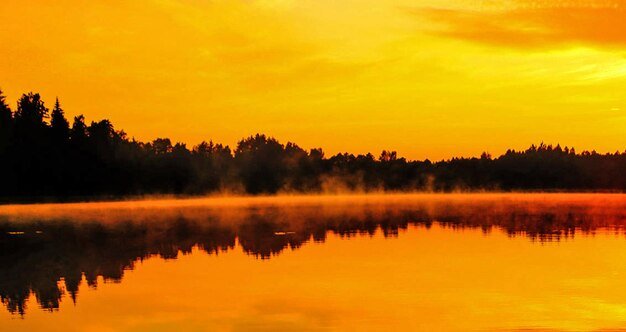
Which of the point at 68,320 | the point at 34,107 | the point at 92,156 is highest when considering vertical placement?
the point at 34,107

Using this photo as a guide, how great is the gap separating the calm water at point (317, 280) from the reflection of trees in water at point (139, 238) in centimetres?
18

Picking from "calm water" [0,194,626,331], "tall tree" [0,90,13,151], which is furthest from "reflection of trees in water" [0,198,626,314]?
"tall tree" [0,90,13,151]

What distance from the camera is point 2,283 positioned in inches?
1540

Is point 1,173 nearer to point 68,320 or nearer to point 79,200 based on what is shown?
point 79,200

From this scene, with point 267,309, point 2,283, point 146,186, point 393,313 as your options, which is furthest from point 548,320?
point 146,186

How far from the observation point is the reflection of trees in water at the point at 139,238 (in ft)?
132

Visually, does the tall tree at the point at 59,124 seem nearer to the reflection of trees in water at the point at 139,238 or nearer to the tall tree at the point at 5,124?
the tall tree at the point at 5,124

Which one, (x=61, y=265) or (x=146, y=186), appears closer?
(x=61, y=265)

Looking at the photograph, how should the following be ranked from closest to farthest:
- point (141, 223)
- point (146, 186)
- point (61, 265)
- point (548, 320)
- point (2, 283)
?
point (548, 320) < point (2, 283) < point (61, 265) < point (141, 223) < point (146, 186)

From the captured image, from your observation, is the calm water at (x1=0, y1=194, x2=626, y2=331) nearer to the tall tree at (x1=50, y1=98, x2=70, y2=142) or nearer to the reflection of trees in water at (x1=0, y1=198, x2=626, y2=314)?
the reflection of trees in water at (x1=0, y1=198, x2=626, y2=314)

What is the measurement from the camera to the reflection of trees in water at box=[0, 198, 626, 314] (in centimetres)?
4031

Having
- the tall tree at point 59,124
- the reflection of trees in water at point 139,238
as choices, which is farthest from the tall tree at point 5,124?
the reflection of trees in water at point 139,238

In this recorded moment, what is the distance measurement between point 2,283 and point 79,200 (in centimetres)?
13180

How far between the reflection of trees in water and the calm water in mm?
179
